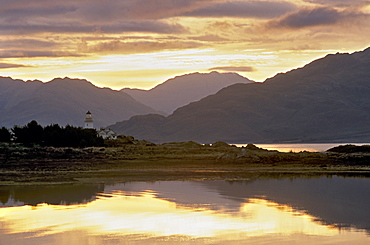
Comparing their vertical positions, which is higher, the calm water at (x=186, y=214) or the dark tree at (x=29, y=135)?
the dark tree at (x=29, y=135)

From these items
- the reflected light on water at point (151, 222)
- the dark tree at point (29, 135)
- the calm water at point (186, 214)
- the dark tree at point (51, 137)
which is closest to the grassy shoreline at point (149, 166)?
the calm water at point (186, 214)

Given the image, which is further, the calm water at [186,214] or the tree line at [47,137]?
the tree line at [47,137]

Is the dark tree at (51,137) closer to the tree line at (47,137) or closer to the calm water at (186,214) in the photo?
the tree line at (47,137)

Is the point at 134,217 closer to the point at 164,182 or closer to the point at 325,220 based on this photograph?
the point at 325,220

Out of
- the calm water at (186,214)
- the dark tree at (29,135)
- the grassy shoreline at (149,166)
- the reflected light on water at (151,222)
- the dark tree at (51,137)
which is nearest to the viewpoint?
the calm water at (186,214)

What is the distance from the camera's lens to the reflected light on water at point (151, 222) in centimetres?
2577

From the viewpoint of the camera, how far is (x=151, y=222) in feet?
96.0

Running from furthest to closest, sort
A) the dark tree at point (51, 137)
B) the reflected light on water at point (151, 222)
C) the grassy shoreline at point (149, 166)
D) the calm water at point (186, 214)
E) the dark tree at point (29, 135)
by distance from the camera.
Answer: the dark tree at point (29, 135)
the dark tree at point (51, 137)
the grassy shoreline at point (149, 166)
the reflected light on water at point (151, 222)
the calm water at point (186, 214)

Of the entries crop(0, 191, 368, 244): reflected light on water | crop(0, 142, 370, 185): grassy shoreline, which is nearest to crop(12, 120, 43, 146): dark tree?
crop(0, 142, 370, 185): grassy shoreline

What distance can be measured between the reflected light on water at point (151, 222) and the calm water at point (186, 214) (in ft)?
0.14

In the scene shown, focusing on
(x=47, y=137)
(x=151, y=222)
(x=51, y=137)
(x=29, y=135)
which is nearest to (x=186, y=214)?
(x=151, y=222)

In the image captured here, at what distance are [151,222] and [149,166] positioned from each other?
38.6 meters

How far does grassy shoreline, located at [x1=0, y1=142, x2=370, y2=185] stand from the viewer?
54156 mm

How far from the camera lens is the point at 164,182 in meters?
50.4
